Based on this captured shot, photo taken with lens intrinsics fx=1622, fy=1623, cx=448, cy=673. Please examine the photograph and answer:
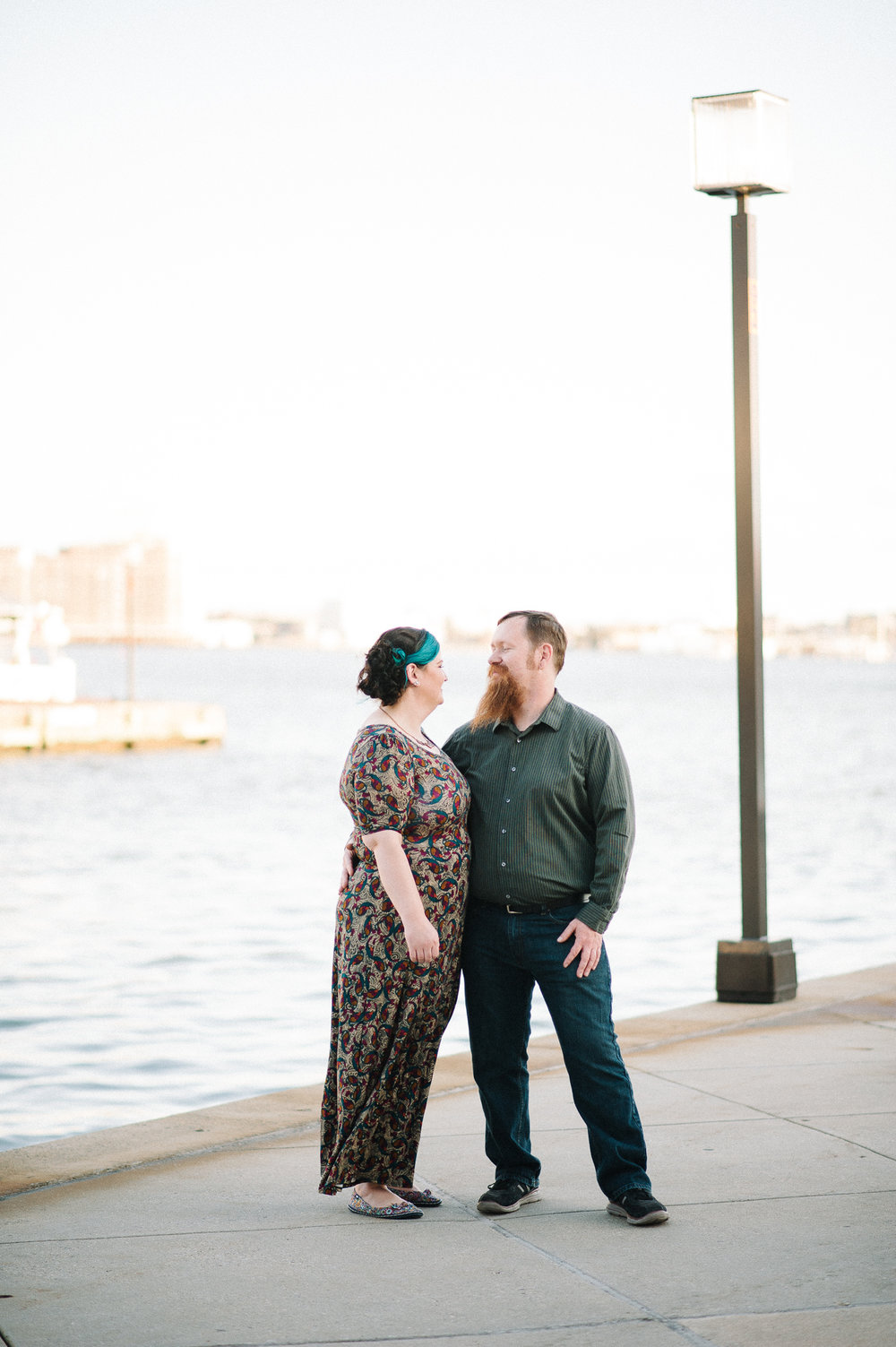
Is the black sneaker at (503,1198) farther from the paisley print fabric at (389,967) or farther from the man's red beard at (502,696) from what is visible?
the man's red beard at (502,696)

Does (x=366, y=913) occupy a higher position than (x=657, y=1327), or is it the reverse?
(x=366, y=913)

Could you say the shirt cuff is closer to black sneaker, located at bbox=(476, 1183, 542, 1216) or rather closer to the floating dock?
black sneaker, located at bbox=(476, 1183, 542, 1216)

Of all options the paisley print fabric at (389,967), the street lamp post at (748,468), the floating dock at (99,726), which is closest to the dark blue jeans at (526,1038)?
the paisley print fabric at (389,967)

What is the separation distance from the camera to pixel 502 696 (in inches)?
190

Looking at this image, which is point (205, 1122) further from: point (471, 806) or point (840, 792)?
point (840, 792)

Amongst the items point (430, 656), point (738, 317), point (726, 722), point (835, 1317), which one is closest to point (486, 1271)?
point (835, 1317)

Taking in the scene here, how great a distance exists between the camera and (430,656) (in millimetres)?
4816

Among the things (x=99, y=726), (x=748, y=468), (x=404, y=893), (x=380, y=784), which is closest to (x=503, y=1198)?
(x=404, y=893)

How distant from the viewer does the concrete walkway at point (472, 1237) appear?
3.83 metres

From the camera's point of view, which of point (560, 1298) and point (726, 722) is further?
point (726, 722)

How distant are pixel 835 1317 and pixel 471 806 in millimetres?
1746

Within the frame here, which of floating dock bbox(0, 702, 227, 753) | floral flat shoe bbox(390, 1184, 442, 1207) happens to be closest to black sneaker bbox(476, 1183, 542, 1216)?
floral flat shoe bbox(390, 1184, 442, 1207)

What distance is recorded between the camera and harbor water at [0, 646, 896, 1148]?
34.8ft

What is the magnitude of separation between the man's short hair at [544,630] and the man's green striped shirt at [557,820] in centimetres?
18
